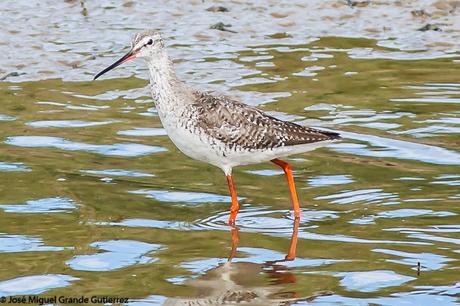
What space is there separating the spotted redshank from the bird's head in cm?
19

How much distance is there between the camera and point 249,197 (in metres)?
10.4

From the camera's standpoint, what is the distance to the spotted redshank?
9977mm

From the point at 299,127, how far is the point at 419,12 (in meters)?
6.59

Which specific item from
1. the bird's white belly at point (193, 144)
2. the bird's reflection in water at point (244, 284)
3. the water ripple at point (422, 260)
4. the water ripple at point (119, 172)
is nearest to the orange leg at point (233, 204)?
the bird's white belly at point (193, 144)

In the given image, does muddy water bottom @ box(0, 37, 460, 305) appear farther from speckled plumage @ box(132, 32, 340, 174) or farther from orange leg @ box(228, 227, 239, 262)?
speckled plumage @ box(132, 32, 340, 174)

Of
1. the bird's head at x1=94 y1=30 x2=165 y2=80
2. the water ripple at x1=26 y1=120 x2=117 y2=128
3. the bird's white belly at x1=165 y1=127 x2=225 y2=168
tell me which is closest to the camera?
the bird's white belly at x1=165 y1=127 x2=225 y2=168

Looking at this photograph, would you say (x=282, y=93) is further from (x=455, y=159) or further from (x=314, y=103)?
(x=455, y=159)

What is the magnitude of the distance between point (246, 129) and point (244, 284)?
6.71 feet

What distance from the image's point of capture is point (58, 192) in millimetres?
10359

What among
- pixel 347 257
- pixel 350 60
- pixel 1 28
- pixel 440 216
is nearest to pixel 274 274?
pixel 347 257

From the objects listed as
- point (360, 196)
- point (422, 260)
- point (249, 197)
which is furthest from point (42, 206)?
point (422, 260)

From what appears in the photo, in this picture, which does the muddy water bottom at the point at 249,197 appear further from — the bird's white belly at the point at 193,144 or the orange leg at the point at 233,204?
the bird's white belly at the point at 193,144

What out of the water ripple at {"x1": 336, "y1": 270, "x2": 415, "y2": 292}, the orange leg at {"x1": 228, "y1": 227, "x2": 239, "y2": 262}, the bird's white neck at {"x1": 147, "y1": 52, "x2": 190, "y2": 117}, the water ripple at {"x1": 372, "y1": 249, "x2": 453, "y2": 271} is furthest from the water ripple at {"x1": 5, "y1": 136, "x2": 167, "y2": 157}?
the water ripple at {"x1": 336, "y1": 270, "x2": 415, "y2": 292}

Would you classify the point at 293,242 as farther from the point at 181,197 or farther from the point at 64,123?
the point at 64,123
